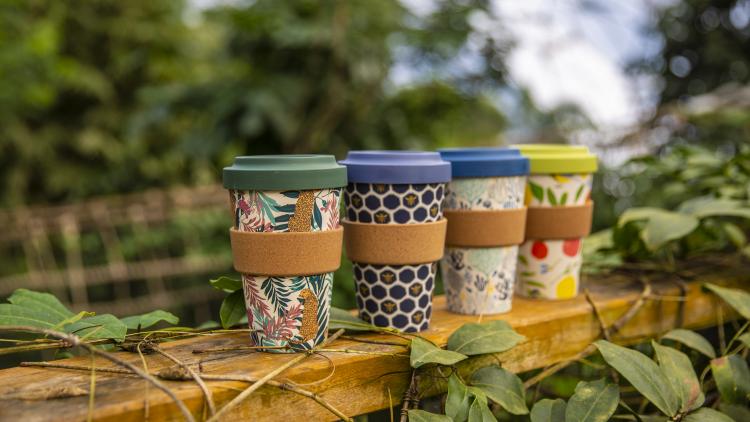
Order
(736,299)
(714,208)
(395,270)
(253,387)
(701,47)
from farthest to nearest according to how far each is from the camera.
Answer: (701,47), (714,208), (736,299), (395,270), (253,387)

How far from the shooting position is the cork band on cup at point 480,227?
3.19 ft

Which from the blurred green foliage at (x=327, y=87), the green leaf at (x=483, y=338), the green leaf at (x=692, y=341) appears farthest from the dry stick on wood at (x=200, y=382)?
the blurred green foliage at (x=327, y=87)

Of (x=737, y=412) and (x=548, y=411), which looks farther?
(x=737, y=412)

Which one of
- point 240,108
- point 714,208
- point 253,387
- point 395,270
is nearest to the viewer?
point 253,387

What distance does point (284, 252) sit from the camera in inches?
30.0

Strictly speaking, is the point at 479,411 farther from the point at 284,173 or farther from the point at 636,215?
the point at 636,215

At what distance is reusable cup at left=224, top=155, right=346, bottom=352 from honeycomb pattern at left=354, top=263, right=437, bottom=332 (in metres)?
0.10

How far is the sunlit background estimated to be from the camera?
282 cm

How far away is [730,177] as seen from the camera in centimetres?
146

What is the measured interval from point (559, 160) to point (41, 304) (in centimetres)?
83

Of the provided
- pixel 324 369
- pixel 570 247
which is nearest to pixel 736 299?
pixel 570 247

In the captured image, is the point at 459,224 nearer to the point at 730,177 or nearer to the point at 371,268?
the point at 371,268

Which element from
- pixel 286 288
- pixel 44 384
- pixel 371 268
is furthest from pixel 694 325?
pixel 44 384

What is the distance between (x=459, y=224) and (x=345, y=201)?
0.62ft
